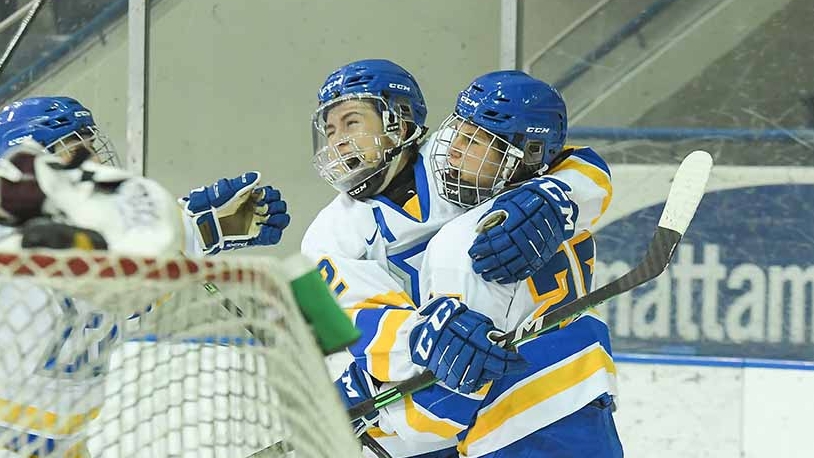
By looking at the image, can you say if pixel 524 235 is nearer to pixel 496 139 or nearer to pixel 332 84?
pixel 496 139

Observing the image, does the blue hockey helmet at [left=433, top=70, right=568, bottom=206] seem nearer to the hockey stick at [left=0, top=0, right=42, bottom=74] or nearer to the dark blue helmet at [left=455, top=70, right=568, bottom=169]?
the dark blue helmet at [left=455, top=70, right=568, bottom=169]

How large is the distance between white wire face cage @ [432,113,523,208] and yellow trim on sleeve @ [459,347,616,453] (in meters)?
0.28

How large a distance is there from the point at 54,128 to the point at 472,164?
0.65 m

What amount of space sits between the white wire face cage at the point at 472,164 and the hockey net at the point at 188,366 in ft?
2.72

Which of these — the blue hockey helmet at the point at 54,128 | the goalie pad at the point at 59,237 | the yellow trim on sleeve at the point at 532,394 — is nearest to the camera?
the goalie pad at the point at 59,237

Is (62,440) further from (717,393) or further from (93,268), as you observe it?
(717,393)

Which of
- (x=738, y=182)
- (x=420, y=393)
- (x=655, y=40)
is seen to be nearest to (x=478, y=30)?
(x=655, y=40)

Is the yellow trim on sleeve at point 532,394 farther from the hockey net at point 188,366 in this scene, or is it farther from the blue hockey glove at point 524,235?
the hockey net at point 188,366

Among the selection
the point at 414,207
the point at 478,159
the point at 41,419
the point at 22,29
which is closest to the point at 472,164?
the point at 478,159

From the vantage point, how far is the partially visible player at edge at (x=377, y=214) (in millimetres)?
2016

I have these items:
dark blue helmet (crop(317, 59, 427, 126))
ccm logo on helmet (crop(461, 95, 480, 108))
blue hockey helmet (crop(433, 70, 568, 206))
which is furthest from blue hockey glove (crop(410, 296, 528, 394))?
dark blue helmet (crop(317, 59, 427, 126))

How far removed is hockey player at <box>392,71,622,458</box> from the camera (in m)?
1.87

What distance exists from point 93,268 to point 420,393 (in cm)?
104

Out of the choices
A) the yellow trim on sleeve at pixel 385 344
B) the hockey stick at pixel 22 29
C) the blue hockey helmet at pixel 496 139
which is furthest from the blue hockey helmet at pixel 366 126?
the hockey stick at pixel 22 29
